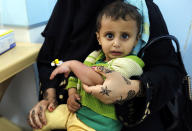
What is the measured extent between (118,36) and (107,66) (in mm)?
129

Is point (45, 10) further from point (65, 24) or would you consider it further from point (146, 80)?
point (146, 80)

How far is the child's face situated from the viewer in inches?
28.1

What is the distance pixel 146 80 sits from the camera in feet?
2.11

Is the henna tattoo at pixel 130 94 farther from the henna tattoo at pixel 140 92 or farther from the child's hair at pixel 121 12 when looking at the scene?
the child's hair at pixel 121 12

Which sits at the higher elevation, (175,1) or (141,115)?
(175,1)

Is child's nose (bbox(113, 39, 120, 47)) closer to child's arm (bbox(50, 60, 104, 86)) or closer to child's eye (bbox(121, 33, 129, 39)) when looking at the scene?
child's eye (bbox(121, 33, 129, 39))

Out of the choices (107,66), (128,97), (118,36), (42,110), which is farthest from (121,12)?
(42,110)

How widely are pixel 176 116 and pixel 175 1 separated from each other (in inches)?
30.7

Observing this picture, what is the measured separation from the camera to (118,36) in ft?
2.39

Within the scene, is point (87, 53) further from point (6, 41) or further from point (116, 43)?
point (6, 41)

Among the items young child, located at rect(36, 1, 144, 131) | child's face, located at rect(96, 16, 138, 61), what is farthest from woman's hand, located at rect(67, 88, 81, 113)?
child's face, located at rect(96, 16, 138, 61)

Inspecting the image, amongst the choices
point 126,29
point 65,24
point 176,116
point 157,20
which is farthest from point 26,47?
point 176,116

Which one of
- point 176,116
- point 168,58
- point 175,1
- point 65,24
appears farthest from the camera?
point 175,1

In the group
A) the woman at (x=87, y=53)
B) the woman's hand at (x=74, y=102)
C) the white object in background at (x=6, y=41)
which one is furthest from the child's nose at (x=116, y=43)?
the white object in background at (x=6, y=41)
